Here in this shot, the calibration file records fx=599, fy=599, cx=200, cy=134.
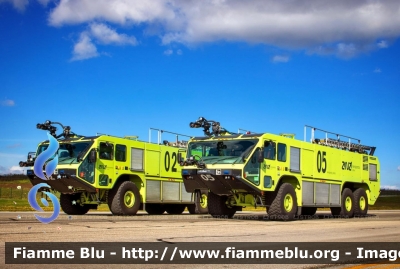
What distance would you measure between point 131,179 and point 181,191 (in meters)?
2.98

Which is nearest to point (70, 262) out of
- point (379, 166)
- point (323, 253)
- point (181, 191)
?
point (323, 253)

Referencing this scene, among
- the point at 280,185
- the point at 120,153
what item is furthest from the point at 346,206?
the point at 120,153

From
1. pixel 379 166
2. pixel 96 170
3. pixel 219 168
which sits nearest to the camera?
pixel 219 168

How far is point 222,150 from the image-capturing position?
20.2m

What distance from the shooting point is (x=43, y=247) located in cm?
1037

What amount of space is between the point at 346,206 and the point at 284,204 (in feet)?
19.0

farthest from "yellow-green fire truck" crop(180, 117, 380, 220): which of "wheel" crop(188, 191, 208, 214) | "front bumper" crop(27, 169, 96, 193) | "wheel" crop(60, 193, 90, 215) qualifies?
"wheel" crop(60, 193, 90, 215)

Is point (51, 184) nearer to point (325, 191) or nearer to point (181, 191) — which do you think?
point (181, 191)

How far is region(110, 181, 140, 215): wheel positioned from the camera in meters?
22.3

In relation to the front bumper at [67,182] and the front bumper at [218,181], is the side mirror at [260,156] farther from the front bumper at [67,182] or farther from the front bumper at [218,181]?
the front bumper at [67,182]

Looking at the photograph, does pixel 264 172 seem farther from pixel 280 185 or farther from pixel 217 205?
pixel 217 205

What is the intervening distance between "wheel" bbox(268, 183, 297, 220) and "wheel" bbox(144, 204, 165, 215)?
674cm

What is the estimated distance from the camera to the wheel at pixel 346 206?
24922mm

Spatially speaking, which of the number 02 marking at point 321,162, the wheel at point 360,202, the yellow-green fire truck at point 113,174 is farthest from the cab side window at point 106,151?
the wheel at point 360,202
